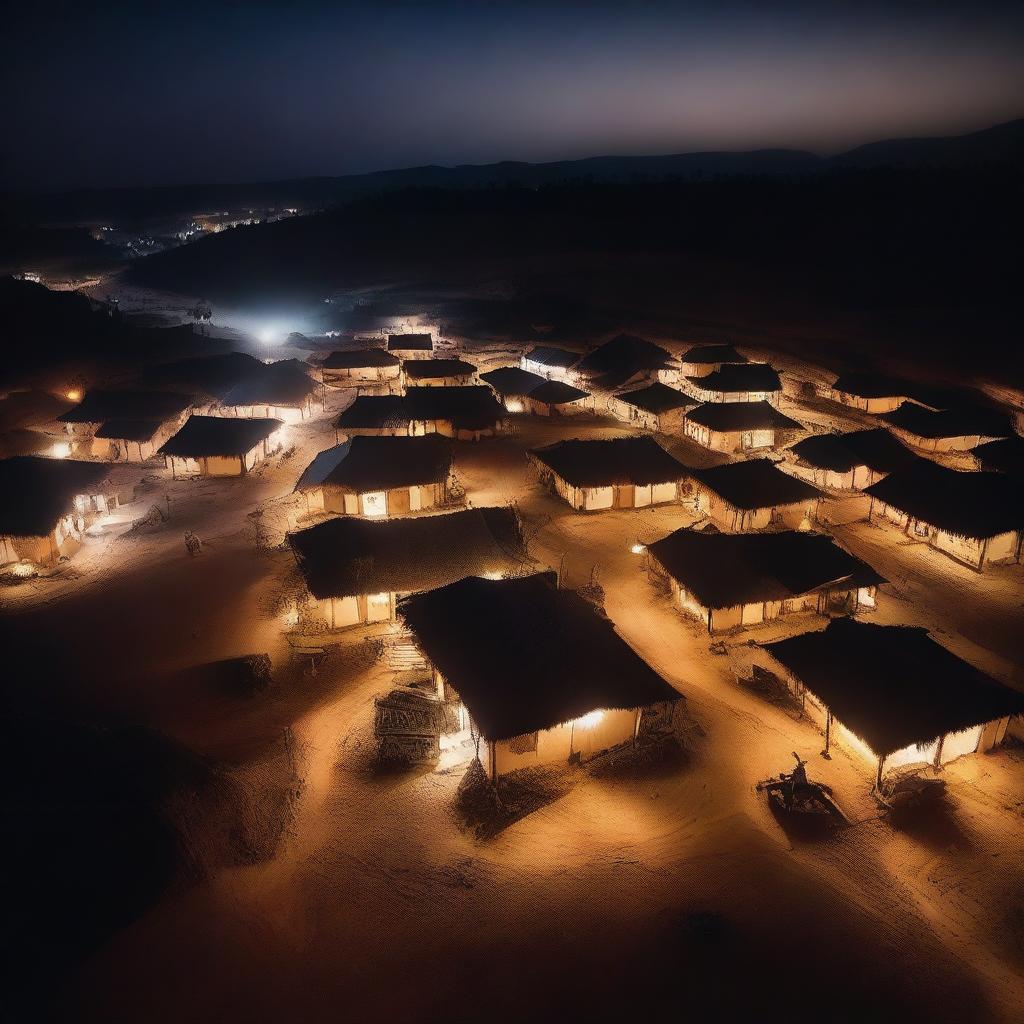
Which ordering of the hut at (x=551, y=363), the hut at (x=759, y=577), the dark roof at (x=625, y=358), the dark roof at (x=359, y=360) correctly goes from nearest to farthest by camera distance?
the hut at (x=759, y=577) < the dark roof at (x=625, y=358) < the hut at (x=551, y=363) < the dark roof at (x=359, y=360)

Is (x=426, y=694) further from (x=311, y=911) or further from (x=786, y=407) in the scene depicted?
(x=786, y=407)

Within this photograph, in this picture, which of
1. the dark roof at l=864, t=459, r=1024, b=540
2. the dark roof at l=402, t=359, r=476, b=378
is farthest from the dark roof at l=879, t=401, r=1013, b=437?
the dark roof at l=402, t=359, r=476, b=378

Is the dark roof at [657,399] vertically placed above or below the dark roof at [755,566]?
above

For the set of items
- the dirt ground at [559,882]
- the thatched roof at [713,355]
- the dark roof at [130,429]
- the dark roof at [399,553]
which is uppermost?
the thatched roof at [713,355]

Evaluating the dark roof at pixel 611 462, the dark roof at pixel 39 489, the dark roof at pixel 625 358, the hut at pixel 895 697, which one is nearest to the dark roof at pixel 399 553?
the dark roof at pixel 611 462

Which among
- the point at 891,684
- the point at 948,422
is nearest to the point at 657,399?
the point at 948,422

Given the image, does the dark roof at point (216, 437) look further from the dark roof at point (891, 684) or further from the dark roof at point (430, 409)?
the dark roof at point (891, 684)

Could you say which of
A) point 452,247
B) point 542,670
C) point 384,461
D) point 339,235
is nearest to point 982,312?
point 384,461
